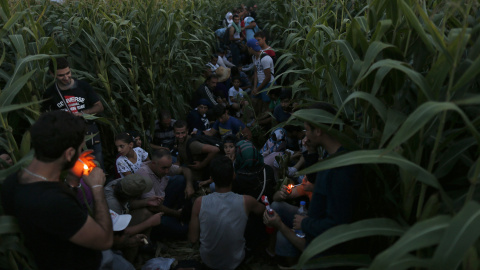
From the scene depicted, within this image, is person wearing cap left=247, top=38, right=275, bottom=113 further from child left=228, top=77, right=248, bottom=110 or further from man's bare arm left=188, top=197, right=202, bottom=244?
man's bare arm left=188, top=197, right=202, bottom=244

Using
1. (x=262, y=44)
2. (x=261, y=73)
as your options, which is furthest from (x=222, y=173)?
(x=262, y=44)

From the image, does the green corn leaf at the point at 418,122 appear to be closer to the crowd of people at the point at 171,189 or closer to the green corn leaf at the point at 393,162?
the green corn leaf at the point at 393,162

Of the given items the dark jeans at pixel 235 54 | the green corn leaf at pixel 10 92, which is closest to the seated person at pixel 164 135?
the green corn leaf at pixel 10 92

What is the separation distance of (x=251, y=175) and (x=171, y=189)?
93cm

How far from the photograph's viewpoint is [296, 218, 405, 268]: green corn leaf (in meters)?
1.44

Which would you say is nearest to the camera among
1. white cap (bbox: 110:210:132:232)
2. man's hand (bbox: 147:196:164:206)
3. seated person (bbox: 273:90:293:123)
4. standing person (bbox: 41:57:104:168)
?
white cap (bbox: 110:210:132:232)

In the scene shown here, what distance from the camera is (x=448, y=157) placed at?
1651 mm

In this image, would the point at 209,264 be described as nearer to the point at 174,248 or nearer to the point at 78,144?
the point at 174,248

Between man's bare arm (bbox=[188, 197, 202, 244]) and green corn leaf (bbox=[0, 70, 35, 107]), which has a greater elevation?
green corn leaf (bbox=[0, 70, 35, 107])

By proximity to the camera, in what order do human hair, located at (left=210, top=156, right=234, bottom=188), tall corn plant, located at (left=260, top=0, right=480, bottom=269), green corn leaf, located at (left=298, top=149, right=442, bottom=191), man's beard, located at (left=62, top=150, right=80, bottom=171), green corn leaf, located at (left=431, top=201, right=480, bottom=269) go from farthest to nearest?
human hair, located at (left=210, top=156, right=234, bottom=188), man's beard, located at (left=62, top=150, right=80, bottom=171), green corn leaf, located at (left=298, top=149, right=442, bottom=191), tall corn plant, located at (left=260, top=0, right=480, bottom=269), green corn leaf, located at (left=431, top=201, right=480, bottom=269)

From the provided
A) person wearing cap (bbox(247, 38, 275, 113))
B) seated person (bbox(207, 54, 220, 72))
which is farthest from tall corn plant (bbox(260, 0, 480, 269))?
seated person (bbox(207, 54, 220, 72))

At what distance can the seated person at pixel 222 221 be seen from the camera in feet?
9.93

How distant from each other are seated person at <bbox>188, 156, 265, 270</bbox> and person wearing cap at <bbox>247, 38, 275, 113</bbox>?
→ 129 inches

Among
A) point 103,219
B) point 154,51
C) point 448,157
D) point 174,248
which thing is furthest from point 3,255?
point 154,51
